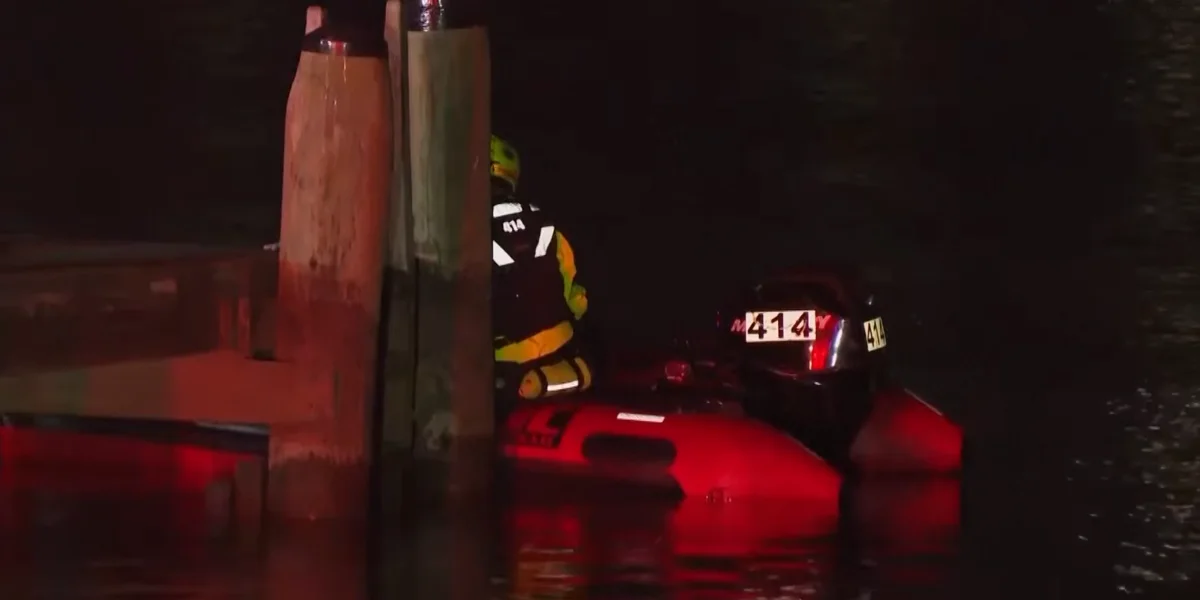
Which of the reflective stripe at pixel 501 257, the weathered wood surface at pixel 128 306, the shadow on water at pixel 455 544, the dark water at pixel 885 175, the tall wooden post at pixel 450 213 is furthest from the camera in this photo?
the dark water at pixel 885 175

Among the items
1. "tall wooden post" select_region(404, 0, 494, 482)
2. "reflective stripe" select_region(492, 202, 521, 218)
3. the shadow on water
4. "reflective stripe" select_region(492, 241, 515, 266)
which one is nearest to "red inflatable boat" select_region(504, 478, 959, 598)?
the shadow on water

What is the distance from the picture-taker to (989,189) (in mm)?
15086

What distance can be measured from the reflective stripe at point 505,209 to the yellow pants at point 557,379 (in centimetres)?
60

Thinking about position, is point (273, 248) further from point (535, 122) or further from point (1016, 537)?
point (535, 122)

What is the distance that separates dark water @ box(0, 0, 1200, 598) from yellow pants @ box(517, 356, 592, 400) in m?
1.51

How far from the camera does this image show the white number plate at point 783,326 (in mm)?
7609

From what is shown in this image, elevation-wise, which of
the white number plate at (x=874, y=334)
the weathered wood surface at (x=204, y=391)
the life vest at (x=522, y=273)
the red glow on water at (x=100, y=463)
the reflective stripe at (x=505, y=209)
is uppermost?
the reflective stripe at (x=505, y=209)

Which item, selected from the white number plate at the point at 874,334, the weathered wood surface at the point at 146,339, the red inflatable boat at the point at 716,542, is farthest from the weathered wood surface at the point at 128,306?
the white number plate at the point at 874,334

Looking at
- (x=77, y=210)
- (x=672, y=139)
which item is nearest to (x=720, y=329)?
(x=77, y=210)

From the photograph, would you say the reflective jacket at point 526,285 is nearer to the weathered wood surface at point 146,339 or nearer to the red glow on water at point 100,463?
the red glow on water at point 100,463

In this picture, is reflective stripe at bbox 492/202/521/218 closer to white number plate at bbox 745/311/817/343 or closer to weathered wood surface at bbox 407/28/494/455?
weathered wood surface at bbox 407/28/494/455

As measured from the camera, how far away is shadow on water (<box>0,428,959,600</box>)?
20.7 ft

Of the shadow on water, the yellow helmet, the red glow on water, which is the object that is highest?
the yellow helmet

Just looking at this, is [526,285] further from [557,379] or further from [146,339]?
[146,339]
